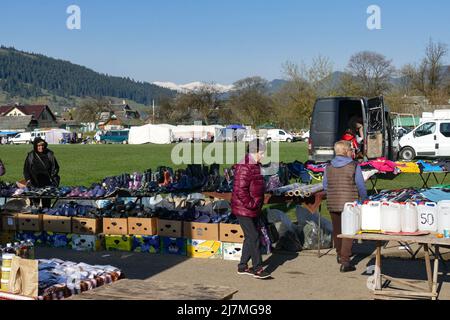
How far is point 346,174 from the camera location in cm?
822

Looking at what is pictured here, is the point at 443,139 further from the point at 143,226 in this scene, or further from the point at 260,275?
the point at 260,275

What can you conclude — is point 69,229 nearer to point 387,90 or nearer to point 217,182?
point 217,182

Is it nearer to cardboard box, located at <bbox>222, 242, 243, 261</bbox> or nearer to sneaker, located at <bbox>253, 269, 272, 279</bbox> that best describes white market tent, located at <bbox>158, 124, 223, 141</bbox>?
cardboard box, located at <bbox>222, 242, 243, 261</bbox>

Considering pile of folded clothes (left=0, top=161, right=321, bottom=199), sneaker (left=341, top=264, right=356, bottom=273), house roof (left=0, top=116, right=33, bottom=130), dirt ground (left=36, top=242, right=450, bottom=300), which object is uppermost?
house roof (left=0, top=116, right=33, bottom=130)

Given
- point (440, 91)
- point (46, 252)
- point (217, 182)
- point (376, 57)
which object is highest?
point (376, 57)

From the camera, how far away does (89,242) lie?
401 inches

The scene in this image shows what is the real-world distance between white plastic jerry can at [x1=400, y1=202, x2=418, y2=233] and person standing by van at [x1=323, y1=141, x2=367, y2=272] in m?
1.59

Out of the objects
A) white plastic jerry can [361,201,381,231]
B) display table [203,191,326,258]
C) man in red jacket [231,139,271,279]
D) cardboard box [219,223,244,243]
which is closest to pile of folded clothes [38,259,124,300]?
man in red jacket [231,139,271,279]

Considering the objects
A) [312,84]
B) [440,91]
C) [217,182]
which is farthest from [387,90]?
[217,182]

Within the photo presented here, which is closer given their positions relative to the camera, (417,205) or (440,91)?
(417,205)

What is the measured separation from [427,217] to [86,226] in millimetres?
5661

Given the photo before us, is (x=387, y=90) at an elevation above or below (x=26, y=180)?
above

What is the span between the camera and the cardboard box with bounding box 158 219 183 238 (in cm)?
971
